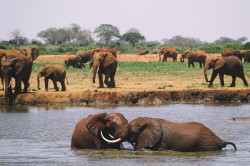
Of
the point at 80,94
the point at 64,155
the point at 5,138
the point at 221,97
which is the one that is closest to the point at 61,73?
the point at 80,94

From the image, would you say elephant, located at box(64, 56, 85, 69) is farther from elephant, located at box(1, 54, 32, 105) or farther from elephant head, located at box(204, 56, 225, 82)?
elephant, located at box(1, 54, 32, 105)

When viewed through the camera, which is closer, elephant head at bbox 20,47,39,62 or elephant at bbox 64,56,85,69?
elephant head at bbox 20,47,39,62

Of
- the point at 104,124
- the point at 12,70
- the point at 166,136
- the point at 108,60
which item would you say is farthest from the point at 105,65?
the point at 166,136

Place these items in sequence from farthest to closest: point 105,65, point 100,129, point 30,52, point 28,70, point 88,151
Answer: point 30,52 < point 105,65 < point 28,70 < point 88,151 < point 100,129

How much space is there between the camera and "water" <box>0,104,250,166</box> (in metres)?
12.2

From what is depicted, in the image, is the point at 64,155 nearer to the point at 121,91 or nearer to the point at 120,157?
the point at 120,157

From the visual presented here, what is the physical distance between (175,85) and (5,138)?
13136 millimetres

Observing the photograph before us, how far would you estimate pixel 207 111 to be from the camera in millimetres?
20781

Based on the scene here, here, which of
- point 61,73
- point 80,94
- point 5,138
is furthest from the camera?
point 61,73

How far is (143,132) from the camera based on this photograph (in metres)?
12.5

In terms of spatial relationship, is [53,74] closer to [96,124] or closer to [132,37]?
[96,124]

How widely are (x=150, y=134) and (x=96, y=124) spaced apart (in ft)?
3.99

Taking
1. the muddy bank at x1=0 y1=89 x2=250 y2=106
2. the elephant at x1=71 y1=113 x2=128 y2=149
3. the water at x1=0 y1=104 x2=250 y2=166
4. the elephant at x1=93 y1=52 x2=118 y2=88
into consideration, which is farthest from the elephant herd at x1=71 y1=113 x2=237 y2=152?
the elephant at x1=93 y1=52 x2=118 y2=88

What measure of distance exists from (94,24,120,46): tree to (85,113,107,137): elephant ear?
80.5 metres
